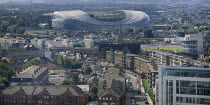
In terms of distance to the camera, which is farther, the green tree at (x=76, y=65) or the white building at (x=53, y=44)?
the white building at (x=53, y=44)

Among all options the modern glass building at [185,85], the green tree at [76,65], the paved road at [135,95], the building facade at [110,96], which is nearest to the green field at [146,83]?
the paved road at [135,95]

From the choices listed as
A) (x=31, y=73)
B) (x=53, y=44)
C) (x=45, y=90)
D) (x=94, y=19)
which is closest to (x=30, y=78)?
(x=31, y=73)

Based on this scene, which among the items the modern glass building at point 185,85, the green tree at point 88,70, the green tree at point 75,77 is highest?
the modern glass building at point 185,85

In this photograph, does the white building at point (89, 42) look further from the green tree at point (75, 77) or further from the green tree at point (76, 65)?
the green tree at point (75, 77)

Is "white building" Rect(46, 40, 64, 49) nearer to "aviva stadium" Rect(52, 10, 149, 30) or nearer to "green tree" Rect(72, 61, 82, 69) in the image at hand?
"green tree" Rect(72, 61, 82, 69)

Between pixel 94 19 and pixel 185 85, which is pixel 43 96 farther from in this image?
pixel 94 19

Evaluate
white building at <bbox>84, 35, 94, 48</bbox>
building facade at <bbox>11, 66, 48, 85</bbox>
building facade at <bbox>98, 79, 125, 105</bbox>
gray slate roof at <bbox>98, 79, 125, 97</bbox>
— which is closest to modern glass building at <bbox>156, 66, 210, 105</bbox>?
building facade at <bbox>98, 79, 125, 105</bbox>

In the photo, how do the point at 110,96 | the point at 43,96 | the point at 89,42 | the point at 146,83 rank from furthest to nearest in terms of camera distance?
the point at 89,42 → the point at 146,83 → the point at 43,96 → the point at 110,96

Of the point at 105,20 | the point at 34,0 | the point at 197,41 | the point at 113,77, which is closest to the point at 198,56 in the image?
the point at 197,41

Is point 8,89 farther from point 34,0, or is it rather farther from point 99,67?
point 34,0
